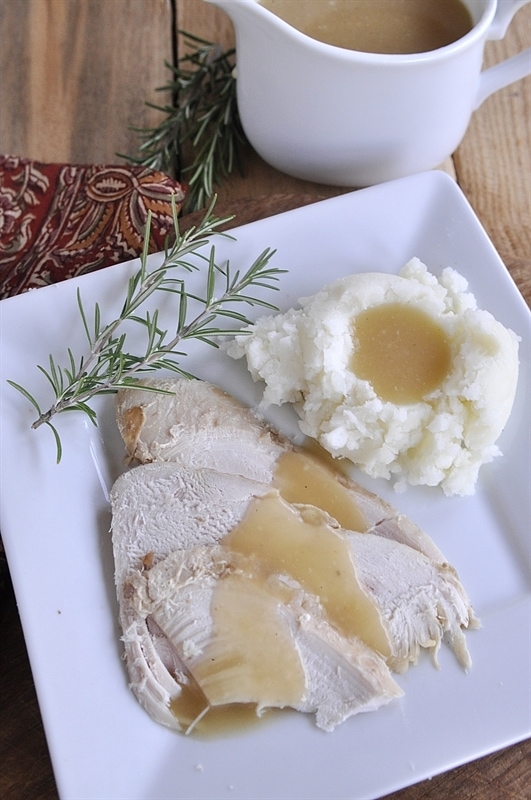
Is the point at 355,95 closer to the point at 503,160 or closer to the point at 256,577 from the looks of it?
the point at 503,160

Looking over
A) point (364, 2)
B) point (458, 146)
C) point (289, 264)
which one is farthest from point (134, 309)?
point (458, 146)

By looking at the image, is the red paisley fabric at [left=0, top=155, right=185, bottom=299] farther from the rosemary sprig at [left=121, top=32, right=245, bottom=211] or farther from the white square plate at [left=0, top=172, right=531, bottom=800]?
the white square plate at [left=0, top=172, right=531, bottom=800]

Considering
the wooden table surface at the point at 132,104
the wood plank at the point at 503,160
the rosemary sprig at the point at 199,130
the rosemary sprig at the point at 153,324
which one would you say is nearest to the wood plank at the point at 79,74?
the wooden table surface at the point at 132,104

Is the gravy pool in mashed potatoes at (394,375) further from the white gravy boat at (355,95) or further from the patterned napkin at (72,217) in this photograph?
the patterned napkin at (72,217)

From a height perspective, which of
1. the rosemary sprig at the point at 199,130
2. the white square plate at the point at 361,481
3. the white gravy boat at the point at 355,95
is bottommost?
the white square plate at the point at 361,481

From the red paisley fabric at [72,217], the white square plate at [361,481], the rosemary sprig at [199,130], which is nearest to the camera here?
the white square plate at [361,481]
